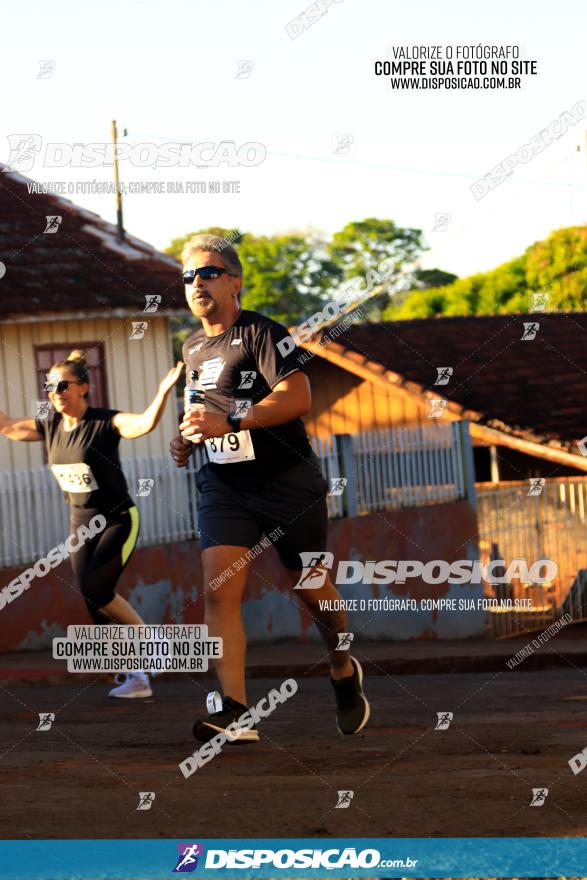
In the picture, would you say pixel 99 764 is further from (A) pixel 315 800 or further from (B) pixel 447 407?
(B) pixel 447 407

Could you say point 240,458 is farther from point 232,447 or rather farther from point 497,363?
point 497,363

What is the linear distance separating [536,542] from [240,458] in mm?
12196

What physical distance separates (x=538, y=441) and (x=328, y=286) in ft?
197

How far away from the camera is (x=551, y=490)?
18.8 meters

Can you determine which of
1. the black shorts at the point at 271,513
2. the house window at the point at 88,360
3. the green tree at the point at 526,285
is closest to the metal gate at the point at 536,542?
the house window at the point at 88,360

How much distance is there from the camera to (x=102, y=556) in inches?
349

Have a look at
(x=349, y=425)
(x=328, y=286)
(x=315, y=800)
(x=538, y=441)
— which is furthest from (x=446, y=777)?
(x=328, y=286)

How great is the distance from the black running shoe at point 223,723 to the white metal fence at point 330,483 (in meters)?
7.13

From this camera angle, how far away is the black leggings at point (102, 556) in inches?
349

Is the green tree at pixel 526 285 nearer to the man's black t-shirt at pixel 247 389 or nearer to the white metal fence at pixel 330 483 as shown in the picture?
the white metal fence at pixel 330 483

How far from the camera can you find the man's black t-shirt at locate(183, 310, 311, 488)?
6.57 metres

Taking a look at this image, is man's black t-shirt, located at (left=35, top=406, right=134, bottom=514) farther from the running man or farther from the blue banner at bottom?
the blue banner at bottom

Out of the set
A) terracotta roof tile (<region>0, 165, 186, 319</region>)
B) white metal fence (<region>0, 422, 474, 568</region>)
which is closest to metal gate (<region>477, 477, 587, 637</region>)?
white metal fence (<region>0, 422, 474, 568</region>)

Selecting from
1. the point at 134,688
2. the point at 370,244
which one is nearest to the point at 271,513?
the point at 134,688
